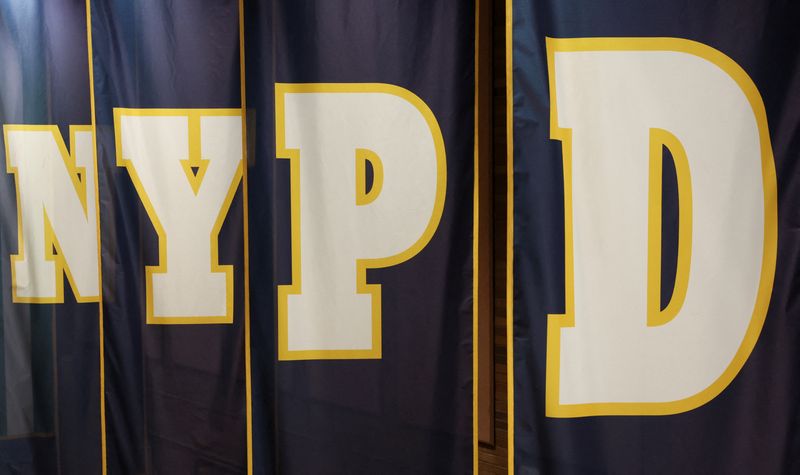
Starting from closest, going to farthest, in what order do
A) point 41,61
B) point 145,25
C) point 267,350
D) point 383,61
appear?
point 383,61
point 267,350
point 145,25
point 41,61

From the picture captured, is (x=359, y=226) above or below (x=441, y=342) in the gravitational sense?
above

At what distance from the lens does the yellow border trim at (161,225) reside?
6.90ft

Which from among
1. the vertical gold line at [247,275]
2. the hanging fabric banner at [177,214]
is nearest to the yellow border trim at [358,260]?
the vertical gold line at [247,275]

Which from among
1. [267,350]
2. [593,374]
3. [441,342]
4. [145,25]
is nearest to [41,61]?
[145,25]

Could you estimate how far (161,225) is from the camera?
2137 millimetres

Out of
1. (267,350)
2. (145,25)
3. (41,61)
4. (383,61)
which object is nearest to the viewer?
Answer: (383,61)

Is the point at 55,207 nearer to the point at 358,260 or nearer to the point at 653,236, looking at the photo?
the point at 358,260

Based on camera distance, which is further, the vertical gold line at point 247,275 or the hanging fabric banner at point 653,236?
the vertical gold line at point 247,275

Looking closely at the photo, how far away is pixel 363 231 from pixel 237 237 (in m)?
0.49

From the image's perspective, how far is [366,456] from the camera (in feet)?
6.17

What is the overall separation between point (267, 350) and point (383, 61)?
885 mm

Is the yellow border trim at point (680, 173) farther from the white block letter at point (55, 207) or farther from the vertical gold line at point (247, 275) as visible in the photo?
the white block letter at point (55, 207)

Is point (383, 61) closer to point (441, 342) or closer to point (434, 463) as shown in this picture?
point (441, 342)

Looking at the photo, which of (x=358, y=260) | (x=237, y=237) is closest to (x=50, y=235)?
(x=237, y=237)
